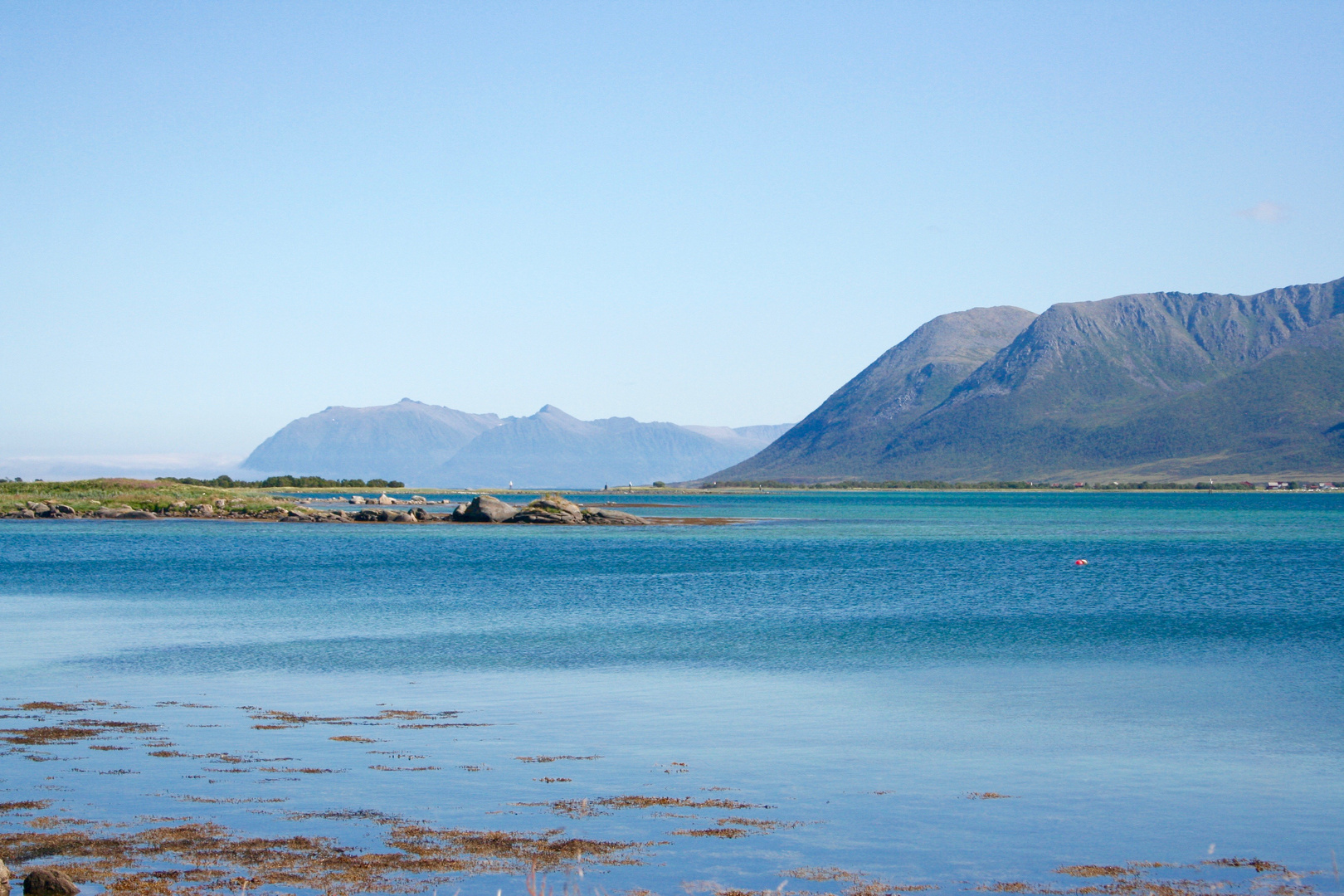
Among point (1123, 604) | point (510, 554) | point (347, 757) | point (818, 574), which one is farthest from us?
point (510, 554)

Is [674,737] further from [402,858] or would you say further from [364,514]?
[364,514]

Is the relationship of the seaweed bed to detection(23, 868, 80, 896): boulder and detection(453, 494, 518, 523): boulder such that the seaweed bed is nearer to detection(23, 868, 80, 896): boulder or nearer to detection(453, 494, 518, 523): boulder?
detection(23, 868, 80, 896): boulder

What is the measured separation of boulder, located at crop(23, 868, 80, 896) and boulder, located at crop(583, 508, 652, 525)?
112 m

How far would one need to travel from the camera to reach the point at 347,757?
18.7 metres

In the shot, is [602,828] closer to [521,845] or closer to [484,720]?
[521,845]

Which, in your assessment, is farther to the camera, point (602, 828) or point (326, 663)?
point (326, 663)

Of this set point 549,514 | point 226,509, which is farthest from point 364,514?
point 549,514

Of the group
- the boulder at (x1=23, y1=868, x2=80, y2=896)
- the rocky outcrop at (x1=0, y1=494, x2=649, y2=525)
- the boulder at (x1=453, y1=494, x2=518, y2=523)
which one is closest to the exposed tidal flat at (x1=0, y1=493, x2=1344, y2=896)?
the boulder at (x1=23, y1=868, x2=80, y2=896)

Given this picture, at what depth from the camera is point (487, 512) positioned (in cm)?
12644

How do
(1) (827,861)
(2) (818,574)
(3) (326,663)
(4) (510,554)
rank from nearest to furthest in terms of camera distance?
(1) (827,861) → (3) (326,663) → (2) (818,574) → (4) (510,554)

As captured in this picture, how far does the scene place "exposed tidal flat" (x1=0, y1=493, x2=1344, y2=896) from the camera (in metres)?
13.5

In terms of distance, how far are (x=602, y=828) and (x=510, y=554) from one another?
66903mm

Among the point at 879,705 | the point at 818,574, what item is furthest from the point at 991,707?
the point at 818,574

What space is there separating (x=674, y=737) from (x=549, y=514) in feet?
341
